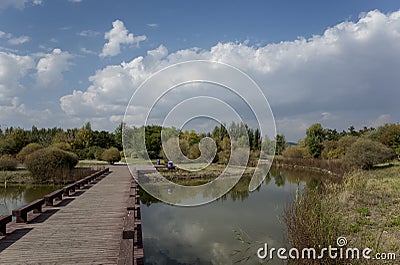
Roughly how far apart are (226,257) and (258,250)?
850mm

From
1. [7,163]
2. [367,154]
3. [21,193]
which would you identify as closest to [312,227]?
[21,193]

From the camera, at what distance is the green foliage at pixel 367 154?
79.7ft

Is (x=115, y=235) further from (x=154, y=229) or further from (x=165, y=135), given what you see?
(x=165, y=135)

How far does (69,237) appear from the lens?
20.1 feet

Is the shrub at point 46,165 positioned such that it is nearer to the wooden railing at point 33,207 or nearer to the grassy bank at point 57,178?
the grassy bank at point 57,178

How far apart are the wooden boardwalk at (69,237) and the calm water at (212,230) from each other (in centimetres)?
162

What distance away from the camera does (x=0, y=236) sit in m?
5.93

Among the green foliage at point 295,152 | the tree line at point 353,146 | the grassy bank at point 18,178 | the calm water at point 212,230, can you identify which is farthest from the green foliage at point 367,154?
the grassy bank at point 18,178

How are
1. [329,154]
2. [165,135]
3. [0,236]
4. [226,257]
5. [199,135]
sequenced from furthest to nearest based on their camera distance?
[329,154] < [199,135] < [165,135] < [226,257] < [0,236]

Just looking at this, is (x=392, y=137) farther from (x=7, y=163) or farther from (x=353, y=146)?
(x=7, y=163)

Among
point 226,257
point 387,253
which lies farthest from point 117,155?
point 387,253

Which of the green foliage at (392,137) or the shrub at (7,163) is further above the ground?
the green foliage at (392,137)

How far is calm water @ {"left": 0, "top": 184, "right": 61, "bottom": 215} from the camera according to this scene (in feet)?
46.3

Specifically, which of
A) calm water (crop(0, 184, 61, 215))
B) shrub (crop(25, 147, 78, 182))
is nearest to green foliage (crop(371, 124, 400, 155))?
shrub (crop(25, 147, 78, 182))
